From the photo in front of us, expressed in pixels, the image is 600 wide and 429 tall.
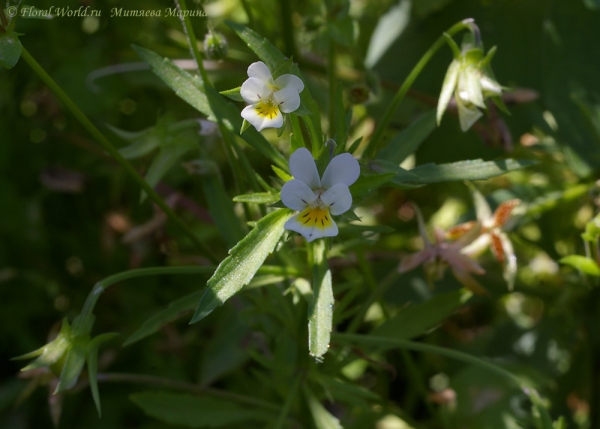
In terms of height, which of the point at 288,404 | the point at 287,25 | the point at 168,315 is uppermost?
the point at 287,25

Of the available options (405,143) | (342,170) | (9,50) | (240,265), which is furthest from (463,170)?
(9,50)

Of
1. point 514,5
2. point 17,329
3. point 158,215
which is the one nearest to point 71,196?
point 17,329

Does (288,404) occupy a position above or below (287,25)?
below

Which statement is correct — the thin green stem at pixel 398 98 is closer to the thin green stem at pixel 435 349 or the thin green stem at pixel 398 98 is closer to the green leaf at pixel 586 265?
the thin green stem at pixel 435 349

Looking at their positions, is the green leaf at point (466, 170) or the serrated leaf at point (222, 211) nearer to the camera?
the green leaf at point (466, 170)

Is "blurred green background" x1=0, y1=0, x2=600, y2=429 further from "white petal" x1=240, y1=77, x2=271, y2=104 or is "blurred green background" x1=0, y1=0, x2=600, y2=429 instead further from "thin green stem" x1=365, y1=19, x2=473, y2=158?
"white petal" x1=240, y1=77, x2=271, y2=104

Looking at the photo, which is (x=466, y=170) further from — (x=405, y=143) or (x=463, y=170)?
(x=405, y=143)

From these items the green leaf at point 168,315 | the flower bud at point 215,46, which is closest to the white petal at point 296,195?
the green leaf at point 168,315
